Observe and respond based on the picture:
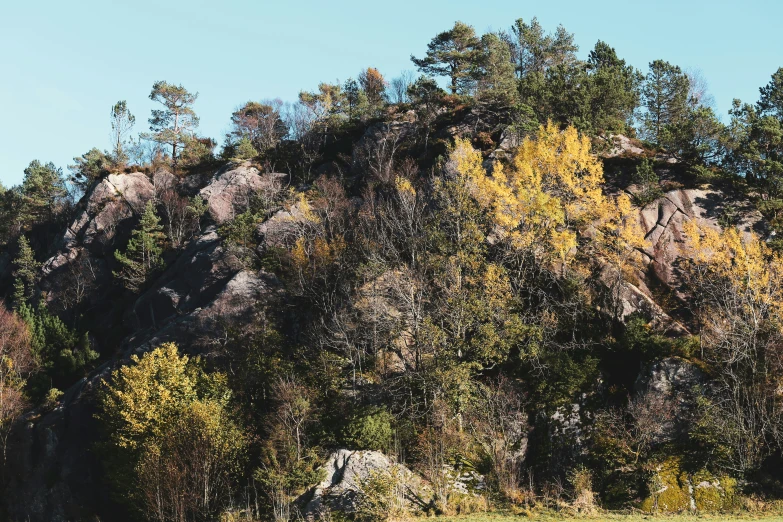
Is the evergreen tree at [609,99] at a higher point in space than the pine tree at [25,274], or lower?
higher

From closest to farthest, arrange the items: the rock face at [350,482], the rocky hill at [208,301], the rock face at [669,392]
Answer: the rock face at [350,482] → the rock face at [669,392] → the rocky hill at [208,301]

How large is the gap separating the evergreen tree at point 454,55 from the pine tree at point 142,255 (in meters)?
32.2

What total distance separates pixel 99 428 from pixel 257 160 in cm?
3418

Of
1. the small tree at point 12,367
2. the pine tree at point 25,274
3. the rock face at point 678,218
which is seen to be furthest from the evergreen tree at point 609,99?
the pine tree at point 25,274

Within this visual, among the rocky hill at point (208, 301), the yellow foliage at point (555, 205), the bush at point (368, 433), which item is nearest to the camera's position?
the bush at point (368, 433)

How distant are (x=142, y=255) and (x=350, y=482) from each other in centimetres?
3579

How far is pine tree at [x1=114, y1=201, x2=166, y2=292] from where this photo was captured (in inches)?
2291

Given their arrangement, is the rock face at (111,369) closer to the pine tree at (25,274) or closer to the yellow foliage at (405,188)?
the yellow foliage at (405,188)

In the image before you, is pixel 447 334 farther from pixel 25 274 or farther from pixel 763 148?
pixel 25 274

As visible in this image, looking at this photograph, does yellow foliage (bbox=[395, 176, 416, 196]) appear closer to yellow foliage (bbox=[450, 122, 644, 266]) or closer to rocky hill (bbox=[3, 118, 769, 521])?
yellow foliage (bbox=[450, 122, 644, 266])

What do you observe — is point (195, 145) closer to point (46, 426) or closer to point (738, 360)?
point (46, 426)

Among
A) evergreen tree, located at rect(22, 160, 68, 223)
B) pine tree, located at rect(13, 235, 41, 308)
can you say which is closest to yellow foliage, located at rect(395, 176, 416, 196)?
pine tree, located at rect(13, 235, 41, 308)

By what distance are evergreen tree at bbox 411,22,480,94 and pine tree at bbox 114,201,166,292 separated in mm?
32171

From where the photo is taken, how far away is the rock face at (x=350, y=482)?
31672 mm
